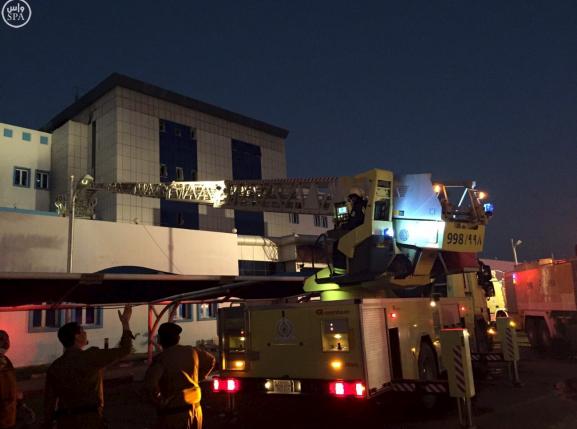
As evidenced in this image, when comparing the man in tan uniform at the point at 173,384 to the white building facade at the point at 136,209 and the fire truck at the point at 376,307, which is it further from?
the white building facade at the point at 136,209

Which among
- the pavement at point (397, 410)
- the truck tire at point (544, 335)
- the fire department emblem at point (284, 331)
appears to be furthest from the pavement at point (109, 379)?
the truck tire at point (544, 335)

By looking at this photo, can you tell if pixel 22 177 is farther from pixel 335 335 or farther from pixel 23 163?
pixel 335 335

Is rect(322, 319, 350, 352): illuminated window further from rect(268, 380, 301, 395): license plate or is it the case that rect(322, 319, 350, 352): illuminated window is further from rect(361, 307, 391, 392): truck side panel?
rect(268, 380, 301, 395): license plate

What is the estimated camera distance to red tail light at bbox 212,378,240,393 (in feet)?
25.6

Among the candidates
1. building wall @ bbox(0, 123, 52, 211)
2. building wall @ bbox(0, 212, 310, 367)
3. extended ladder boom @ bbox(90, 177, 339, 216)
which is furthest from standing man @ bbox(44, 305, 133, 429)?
building wall @ bbox(0, 123, 52, 211)

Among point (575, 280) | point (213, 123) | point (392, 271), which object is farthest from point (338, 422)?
point (213, 123)

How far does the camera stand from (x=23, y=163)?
32.2 metres

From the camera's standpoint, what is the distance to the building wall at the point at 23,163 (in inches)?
1198

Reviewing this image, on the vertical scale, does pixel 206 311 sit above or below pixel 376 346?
above

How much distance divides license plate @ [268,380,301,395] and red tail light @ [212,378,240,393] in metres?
0.63

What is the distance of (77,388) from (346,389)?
3728 mm

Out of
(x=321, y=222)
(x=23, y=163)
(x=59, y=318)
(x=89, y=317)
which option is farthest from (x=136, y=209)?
(x=321, y=222)

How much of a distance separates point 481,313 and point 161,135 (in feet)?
89.7

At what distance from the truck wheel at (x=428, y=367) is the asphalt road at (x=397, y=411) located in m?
0.20
